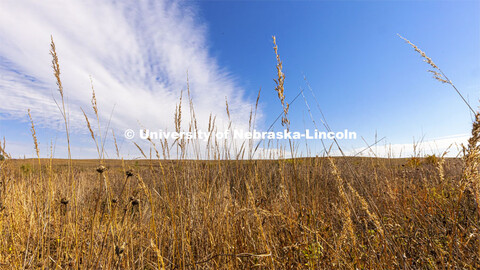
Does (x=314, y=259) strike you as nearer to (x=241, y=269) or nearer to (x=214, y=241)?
(x=241, y=269)

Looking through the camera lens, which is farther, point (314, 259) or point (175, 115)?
point (175, 115)

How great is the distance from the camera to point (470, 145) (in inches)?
42.6

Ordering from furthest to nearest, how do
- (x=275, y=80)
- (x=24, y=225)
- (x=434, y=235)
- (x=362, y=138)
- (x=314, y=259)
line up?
1. (x=362, y=138)
2. (x=24, y=225)
3. (x=434, y=235)
4. (x=275, y=80)
5. (x=314, y=259)

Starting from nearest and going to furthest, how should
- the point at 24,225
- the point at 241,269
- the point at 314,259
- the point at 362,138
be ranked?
the point at 314,259 < the point at 241,269 < the point at 24,225 < the point at 362,138

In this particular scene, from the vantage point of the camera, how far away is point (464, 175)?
107cm

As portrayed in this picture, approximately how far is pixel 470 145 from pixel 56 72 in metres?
2.79

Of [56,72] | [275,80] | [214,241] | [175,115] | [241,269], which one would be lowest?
[241,269]

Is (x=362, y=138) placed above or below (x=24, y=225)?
above

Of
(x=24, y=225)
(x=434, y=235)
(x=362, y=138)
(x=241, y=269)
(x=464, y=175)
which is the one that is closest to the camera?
(x=464, y=175)

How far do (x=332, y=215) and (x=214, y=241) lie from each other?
82.2 inches

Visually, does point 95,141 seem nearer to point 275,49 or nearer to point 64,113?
point 64,113

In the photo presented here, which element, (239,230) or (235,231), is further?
(239,230)

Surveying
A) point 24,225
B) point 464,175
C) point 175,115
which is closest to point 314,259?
point 464,175

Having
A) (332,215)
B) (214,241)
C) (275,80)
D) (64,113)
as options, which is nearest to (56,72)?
(64,113)
